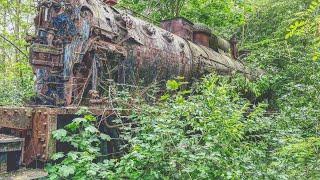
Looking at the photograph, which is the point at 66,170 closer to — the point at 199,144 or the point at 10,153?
the point at 10,153

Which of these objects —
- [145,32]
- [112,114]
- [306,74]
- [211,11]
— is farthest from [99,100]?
[211,11]

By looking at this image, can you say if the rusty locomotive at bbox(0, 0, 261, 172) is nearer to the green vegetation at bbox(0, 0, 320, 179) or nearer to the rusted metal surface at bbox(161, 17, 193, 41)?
the green vegetation at bbox(0, 0, 320, 179)

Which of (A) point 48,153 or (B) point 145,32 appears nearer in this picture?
(A) point 48,153

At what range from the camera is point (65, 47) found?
19.2 ft

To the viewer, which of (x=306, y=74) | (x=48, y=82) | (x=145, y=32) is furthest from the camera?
(x=306, y=74)

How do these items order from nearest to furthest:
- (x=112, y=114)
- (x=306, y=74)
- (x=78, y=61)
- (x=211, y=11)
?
(x=112, y=114) → (x=78, y=61) → (x=306, y=74) → (x=211, y=11)

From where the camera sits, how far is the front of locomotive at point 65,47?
5602mm

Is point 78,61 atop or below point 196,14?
below

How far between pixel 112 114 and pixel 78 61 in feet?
4.00

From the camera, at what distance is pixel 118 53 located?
5832 millimetres

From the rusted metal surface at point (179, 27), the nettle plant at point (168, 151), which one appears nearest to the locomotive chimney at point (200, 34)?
the rusted metal surface at point (179, 27)

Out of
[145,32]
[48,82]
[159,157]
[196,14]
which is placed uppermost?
[196,14]

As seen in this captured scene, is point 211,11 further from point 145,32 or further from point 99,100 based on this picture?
point 99,100

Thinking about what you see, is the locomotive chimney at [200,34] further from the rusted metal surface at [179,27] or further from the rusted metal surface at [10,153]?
the rusted metal surface at [10,153]
